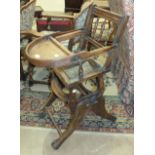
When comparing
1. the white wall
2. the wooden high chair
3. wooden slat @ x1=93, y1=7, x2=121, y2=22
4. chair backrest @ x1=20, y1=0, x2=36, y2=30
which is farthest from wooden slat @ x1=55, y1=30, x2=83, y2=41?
the white wall

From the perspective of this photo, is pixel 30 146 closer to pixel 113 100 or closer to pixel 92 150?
pixel 92 150

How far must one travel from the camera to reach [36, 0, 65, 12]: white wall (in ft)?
14.0

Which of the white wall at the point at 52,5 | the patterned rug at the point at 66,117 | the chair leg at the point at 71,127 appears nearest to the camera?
the chair leg at the point at 71,127

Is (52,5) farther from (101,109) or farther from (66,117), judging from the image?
(101,109)

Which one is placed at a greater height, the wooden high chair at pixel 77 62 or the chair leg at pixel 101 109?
the wooden high chair at pixel 77 62

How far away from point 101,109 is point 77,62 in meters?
0.59

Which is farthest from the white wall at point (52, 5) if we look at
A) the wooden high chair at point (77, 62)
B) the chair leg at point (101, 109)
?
the chair leg at point (101, 109)

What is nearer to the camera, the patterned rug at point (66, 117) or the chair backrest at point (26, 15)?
the patterned rug at point (66, 117)

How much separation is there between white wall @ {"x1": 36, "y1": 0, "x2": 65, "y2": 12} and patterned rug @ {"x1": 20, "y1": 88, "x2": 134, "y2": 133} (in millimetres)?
2263

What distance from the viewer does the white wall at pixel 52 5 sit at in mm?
4277

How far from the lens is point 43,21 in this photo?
3.09 metres

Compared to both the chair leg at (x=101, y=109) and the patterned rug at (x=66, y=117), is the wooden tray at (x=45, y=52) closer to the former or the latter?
the chair leg at (x=101, y=109)
